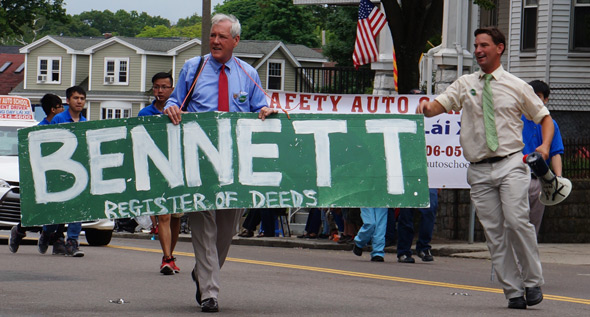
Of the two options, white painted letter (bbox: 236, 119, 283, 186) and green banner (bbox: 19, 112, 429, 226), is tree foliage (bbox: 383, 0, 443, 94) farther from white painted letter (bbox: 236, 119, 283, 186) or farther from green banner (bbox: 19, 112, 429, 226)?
white painted letter (bbox: 236, 119, 283, 186)

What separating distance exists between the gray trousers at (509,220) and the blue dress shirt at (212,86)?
1915mm

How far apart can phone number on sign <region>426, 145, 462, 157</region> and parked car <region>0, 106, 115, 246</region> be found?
4650mm

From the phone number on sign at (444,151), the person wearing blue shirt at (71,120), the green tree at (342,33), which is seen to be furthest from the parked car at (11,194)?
the green tree at (342,33)

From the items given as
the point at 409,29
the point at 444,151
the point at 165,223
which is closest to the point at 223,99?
the point at 165,223

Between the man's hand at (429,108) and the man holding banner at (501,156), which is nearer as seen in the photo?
the man holding banner at (501,156)

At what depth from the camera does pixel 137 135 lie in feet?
28.1

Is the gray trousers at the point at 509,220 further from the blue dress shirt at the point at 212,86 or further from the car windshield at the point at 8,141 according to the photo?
the car windshield at the point at 8,141

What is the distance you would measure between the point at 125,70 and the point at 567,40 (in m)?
51.3

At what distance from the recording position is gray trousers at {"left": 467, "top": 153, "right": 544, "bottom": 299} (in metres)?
8.78

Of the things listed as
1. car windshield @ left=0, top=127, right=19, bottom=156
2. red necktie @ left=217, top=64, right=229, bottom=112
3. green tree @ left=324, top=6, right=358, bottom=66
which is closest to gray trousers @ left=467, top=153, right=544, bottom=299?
red necktie @ left=217, top=64, right=229, bottom=112

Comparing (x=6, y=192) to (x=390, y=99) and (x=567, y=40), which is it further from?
(x=567, y=40)

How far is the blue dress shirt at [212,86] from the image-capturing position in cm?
840

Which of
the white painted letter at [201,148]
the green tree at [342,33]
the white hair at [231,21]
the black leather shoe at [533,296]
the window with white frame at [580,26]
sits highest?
the green tree at [342,33]

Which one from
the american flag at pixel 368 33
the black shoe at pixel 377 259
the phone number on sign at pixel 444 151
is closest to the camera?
the black shoe at pixel 377 259
